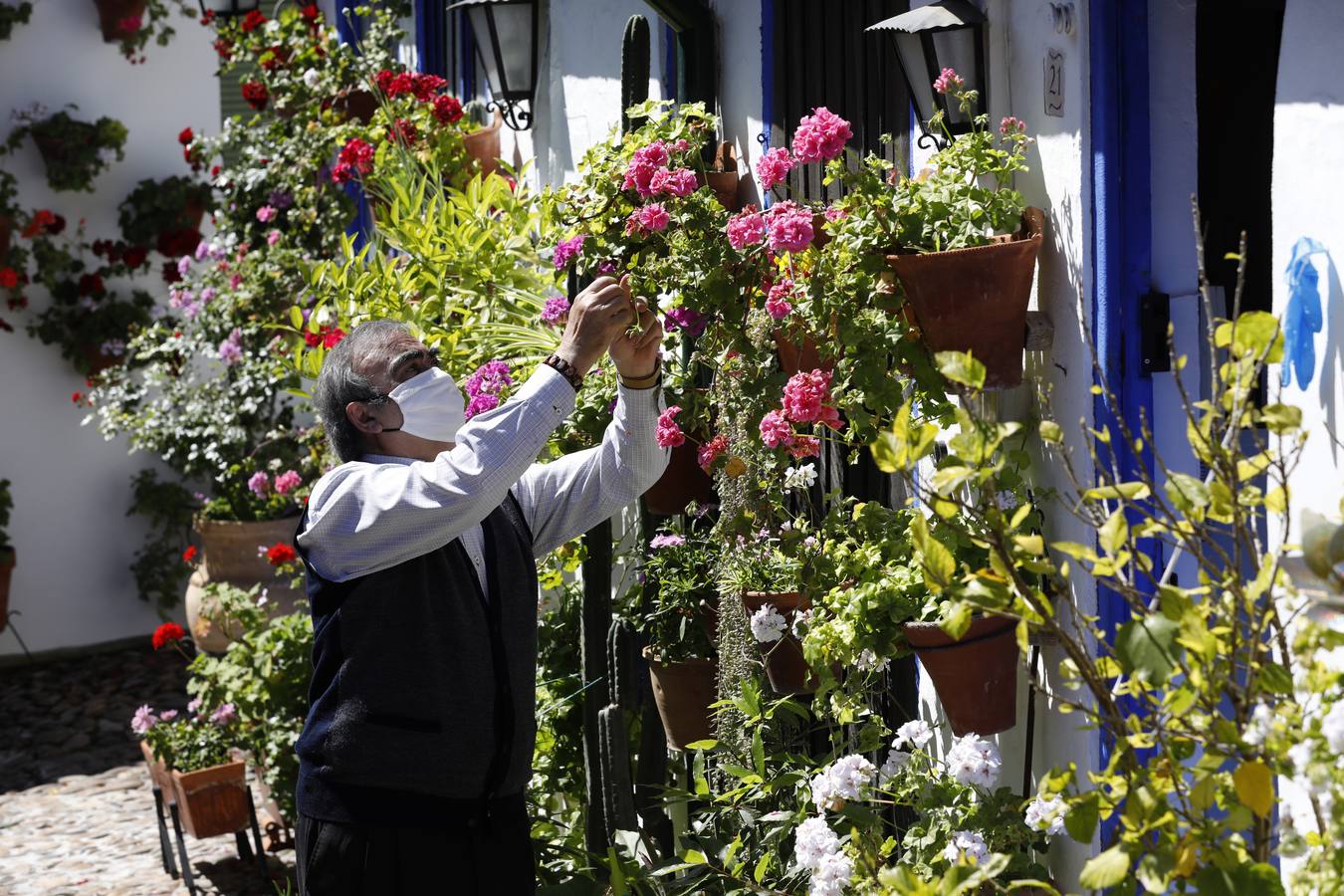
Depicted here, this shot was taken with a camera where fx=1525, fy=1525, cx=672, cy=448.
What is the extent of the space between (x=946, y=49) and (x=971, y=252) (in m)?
0.53

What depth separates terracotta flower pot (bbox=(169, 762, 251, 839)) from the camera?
5242 millimetres

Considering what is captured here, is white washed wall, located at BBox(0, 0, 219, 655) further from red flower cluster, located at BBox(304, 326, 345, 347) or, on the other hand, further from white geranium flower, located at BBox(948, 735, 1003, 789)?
white geranium flower, located at BBox(948, 735, 1003, 789)

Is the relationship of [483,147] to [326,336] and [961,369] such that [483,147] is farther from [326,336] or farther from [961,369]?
[961,369]

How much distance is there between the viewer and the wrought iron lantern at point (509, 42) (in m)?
5.47

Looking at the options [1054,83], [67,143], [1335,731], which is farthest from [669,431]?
[67,143]

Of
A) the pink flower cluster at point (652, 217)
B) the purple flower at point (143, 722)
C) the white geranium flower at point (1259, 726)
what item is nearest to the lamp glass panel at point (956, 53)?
the pink flower cluster at point (652, 217)

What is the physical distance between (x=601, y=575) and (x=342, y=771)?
1.30m

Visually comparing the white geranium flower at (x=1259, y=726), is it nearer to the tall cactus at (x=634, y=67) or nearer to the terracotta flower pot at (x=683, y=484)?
the terracotta flower pot at (x=683, y=484)

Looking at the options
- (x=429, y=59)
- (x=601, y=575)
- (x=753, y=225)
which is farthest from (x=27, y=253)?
(x=753, y=225)

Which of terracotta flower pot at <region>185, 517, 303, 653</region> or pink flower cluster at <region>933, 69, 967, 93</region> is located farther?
terracotta flower pot at <region>185, 517, 303, 653</region>

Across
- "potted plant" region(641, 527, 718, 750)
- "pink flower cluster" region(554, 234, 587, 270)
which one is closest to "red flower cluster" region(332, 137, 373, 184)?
"pink flower cluster" region(554, 234, 587, 270)

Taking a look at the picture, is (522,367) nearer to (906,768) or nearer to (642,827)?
(642,827)

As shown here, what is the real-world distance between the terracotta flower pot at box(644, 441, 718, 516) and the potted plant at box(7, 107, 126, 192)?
6095 mm

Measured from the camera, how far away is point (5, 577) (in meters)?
8.54
